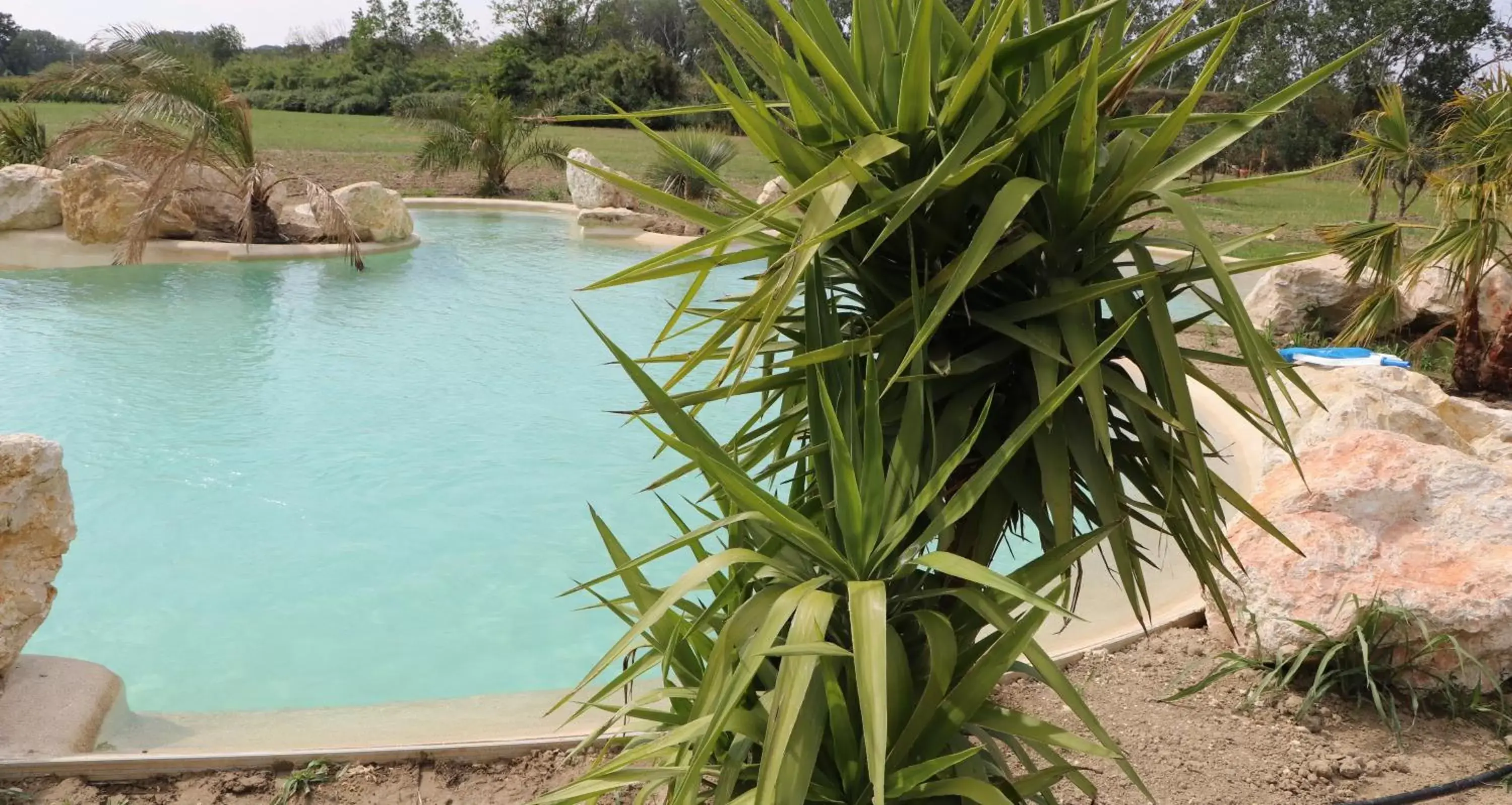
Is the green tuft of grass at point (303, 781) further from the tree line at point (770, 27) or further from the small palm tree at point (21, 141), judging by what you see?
the tree line at point (770, 27)

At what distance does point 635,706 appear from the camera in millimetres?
1997

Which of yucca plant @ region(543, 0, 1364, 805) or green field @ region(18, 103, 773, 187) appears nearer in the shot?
yucca plant @ region(543, 0, 1364, 805)

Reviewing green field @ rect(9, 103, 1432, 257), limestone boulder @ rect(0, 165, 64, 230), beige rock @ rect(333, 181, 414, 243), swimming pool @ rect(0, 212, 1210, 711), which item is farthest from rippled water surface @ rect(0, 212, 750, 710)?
green field @ rect(9, 103, 1432, 257)

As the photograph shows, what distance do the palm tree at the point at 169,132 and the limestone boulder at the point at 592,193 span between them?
14.8 feet

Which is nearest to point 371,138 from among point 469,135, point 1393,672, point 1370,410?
point 469,135

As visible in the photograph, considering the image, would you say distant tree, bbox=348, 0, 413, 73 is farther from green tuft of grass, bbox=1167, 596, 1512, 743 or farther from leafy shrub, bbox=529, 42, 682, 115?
green tuft of grass, bbox=1167, 596, 1512, 743

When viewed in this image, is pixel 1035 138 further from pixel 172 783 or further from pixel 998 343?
pixel 172 783

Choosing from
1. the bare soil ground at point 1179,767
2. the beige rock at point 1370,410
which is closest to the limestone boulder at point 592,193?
the beige rock at point 1370,410

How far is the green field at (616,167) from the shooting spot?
16484 mm

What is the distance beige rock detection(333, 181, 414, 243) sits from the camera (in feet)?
43.3

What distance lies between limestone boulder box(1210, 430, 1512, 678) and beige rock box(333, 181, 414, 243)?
11.9 meters

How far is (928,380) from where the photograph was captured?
6.32 feet

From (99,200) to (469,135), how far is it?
22.9ft

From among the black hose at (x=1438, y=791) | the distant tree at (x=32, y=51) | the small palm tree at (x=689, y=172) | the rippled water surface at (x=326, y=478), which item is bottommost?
the rippled water surface at (x=326, y=478)
